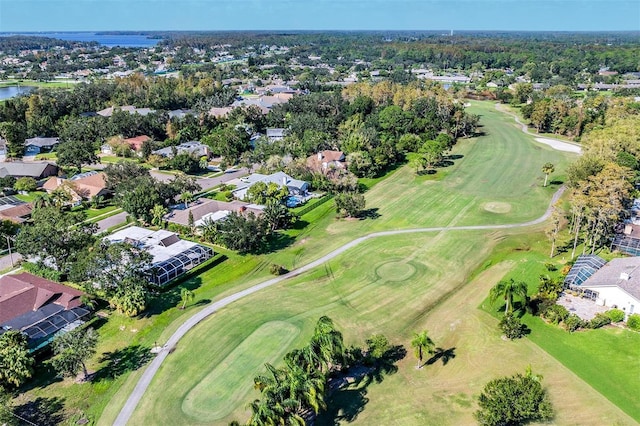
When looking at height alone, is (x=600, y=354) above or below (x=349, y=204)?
below

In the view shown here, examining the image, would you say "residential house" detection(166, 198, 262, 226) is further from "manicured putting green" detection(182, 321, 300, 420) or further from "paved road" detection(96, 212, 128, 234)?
"manicured putting green" detection(182, 321, 300, 420)

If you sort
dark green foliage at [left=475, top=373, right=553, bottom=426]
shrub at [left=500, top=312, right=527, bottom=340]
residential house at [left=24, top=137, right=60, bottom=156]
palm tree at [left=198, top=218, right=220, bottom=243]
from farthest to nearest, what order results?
residential house at [left=24, top=137, right=60, bottom=156] < palm tree at [left=198, top=218, right=220, bottom=243] < shrub at [left=500, top=312, right=527, bottom=340] < dark green foliage at [left=475, top=373, right=553, bottom=426]

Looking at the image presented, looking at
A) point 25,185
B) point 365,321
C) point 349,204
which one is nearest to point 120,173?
point 25,185

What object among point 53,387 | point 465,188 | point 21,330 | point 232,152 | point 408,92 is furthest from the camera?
point 408,92

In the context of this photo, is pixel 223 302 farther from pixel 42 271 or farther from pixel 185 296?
pixel 42 271

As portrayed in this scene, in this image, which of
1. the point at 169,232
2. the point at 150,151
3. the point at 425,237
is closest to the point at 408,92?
the point at 150,151

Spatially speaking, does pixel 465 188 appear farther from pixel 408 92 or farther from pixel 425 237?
pixel 408 92

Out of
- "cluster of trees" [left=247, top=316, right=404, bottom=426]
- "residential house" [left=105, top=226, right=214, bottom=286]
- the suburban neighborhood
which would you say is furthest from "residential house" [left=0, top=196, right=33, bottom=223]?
"cluster of trees" [left=247, top=316, right=404, bottom=426]
